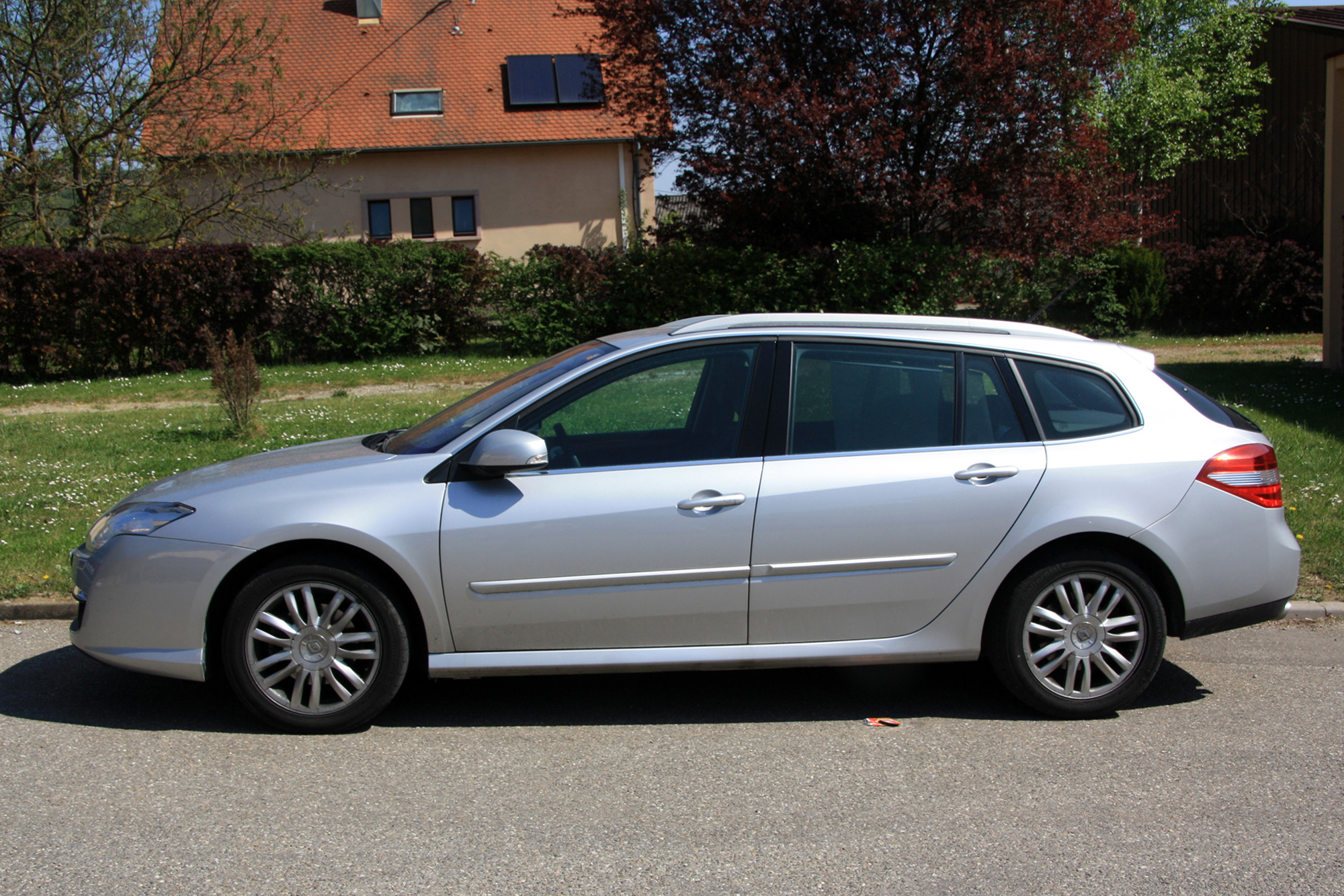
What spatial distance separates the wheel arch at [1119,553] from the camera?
4.50 metres

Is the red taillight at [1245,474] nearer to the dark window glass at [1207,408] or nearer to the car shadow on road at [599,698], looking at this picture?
the dark window glass at [1207,408]

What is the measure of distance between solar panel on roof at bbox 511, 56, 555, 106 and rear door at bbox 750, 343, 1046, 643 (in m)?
26.6

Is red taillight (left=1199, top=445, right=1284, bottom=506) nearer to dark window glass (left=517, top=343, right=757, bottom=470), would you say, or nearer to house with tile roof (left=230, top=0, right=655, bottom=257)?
dark window glass (left=517, top=343, right=757, bottom=470)

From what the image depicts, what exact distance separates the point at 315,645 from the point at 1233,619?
12.1 ft

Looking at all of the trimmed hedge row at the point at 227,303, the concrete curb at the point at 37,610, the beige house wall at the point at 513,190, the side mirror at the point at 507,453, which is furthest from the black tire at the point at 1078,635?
the beige house wall at the point at 513,190

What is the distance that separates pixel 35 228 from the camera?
67.6ft

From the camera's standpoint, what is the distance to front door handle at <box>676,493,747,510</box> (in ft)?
14.1

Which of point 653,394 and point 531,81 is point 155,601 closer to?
point 653,394

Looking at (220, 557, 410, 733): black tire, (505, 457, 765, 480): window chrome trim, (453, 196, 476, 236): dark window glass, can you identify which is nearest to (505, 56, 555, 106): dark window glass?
(453, 196, 476, 236): dark window glass

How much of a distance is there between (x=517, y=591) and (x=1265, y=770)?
281cm

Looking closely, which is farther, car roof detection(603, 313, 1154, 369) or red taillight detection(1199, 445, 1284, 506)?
car roof detection(603, 313, 1154, 369)

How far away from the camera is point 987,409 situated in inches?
180

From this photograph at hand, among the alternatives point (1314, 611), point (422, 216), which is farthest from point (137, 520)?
point (422, 216)

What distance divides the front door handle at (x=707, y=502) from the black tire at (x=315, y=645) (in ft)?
3.87
